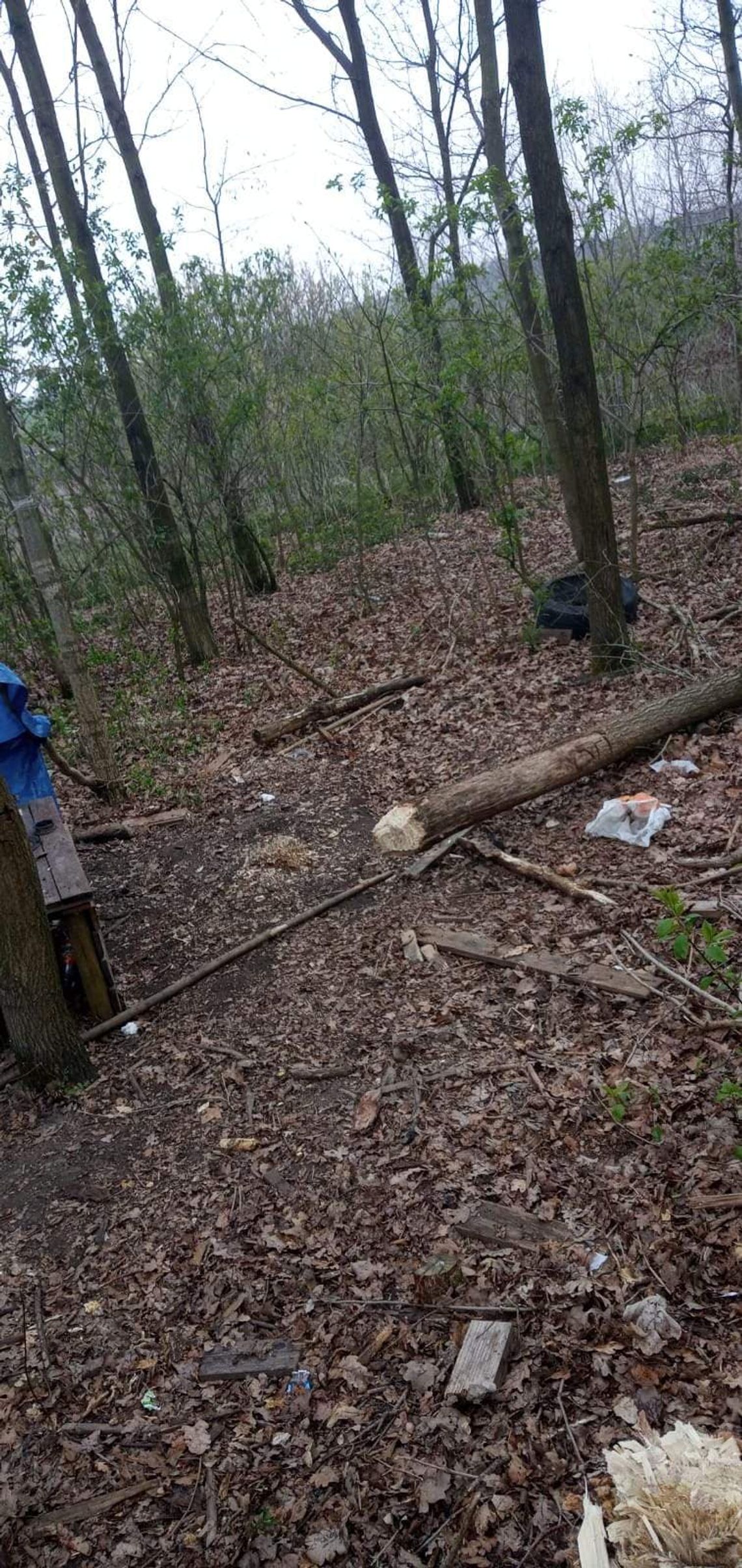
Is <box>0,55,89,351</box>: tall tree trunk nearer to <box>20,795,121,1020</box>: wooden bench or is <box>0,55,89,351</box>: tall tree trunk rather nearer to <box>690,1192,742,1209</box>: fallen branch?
<box>20,795,121,1020</box>: wooden bench

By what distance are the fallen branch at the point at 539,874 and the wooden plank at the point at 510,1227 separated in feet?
6.63

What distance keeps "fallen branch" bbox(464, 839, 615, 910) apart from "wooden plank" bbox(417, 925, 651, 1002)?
19.8 inches

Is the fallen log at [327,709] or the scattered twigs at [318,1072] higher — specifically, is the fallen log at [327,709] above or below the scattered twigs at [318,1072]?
above

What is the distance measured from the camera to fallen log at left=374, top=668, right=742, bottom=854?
6055mm

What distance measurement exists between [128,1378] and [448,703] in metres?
6.51

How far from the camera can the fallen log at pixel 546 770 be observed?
19.9 ft

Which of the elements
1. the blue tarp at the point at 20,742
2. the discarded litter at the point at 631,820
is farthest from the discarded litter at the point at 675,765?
the blue tarp at the point at 20,742

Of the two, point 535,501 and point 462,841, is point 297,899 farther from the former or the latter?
point 535,501

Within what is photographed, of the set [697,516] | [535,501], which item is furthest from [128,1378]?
[535,501]

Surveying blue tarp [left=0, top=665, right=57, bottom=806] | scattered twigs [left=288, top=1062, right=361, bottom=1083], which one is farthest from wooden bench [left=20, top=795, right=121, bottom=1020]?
scattered twigs [left=288, top=1062, right=361, bottom=1083]

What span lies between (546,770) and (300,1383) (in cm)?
403

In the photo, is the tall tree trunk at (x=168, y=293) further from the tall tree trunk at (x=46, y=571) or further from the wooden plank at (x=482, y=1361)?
the wooden plank at (x=482, y=1361)

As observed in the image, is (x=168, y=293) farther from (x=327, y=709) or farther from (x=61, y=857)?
(x=61, y=857)

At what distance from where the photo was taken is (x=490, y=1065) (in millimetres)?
4098
